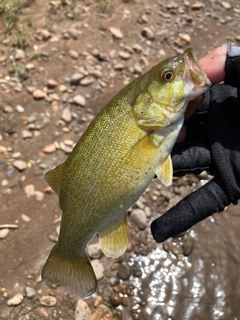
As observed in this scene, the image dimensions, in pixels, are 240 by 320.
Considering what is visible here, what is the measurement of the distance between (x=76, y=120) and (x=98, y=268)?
6.19 feet

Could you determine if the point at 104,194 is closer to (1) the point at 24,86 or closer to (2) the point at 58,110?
(2) the point at 58,110

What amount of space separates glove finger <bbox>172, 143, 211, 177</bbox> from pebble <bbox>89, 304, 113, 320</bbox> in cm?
160

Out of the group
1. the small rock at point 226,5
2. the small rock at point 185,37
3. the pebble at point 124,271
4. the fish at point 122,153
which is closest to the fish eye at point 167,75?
the fish at point 122,153

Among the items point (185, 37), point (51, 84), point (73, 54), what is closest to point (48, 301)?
point (51, 84)

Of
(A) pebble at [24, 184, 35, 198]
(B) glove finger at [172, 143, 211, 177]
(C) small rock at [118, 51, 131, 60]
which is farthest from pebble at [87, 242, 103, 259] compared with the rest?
(C) small rock at [118, 51, 131, 60]

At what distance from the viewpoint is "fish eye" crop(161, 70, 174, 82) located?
2.75m

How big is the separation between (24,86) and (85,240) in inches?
122

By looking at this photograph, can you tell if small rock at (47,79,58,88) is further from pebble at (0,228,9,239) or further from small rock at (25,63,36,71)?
pebble at (0,228,9,239)

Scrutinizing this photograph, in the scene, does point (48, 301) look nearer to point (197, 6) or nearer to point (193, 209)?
point (193, 209)

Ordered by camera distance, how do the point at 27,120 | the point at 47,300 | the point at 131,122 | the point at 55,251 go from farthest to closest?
the point at 27,120 → the point at 47,300 → the point at 55,251 → the point at 131,122

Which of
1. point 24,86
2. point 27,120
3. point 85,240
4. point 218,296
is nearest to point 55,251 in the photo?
point 85,240

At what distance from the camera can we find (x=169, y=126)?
2.77 metres

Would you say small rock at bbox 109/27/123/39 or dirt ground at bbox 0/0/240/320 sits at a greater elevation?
small rock at bbox 109/27/123/39

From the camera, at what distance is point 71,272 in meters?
2.89
